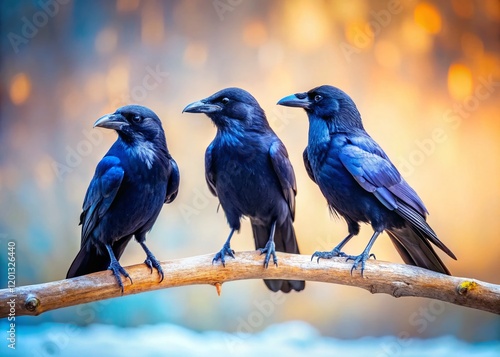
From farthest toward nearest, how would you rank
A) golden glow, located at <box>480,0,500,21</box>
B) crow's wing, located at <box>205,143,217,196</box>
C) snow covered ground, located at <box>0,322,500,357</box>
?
1. golden glow, located at <box>480,0,500,21</box>
2. snow covered ground, located at <box>0,322,500,357</box>
3. crow's wing, located at <box>205,143,217,196</box>

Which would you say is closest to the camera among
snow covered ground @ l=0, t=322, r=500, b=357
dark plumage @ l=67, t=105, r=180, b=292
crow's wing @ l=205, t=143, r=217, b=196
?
dark plumage @ l=67, t=105, r=180, b=292

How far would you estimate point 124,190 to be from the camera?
8.20ft

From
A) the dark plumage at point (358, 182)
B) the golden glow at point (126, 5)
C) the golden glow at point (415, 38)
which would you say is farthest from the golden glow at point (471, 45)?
the golden glow at point (126, 5)

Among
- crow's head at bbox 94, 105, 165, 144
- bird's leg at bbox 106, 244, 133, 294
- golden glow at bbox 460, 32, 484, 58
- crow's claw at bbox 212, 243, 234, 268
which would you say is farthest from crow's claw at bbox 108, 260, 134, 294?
golden glow at bbox 460, 32, 484, 58

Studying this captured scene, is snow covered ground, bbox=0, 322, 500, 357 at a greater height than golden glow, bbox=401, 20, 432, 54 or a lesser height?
lesser

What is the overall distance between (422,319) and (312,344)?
664mm

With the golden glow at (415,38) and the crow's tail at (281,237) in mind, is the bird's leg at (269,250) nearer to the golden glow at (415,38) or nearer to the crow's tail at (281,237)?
the crow's tail at (281,237)

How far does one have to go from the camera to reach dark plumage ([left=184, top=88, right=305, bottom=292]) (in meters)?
2.65

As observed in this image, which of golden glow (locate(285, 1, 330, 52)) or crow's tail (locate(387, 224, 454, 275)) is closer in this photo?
crow's tail (locate(387, 224, 454, 275))

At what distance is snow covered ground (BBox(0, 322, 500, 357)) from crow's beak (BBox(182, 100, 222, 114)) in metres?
1.21

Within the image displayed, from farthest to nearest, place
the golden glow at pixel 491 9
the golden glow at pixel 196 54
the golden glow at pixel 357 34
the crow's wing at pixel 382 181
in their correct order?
the golden glow at pixel 491 9 → the golden glow at pixel 357 34 → the golden glow at pixel 196 54 → the crow's wing at pixel 382 181

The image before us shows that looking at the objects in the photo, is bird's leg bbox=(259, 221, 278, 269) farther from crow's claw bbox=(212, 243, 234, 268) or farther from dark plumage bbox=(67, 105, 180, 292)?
dark plumage bbox=(67, 105, 180, 292)

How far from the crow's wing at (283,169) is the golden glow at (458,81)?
132 cm

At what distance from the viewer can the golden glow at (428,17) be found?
337 centimetres
